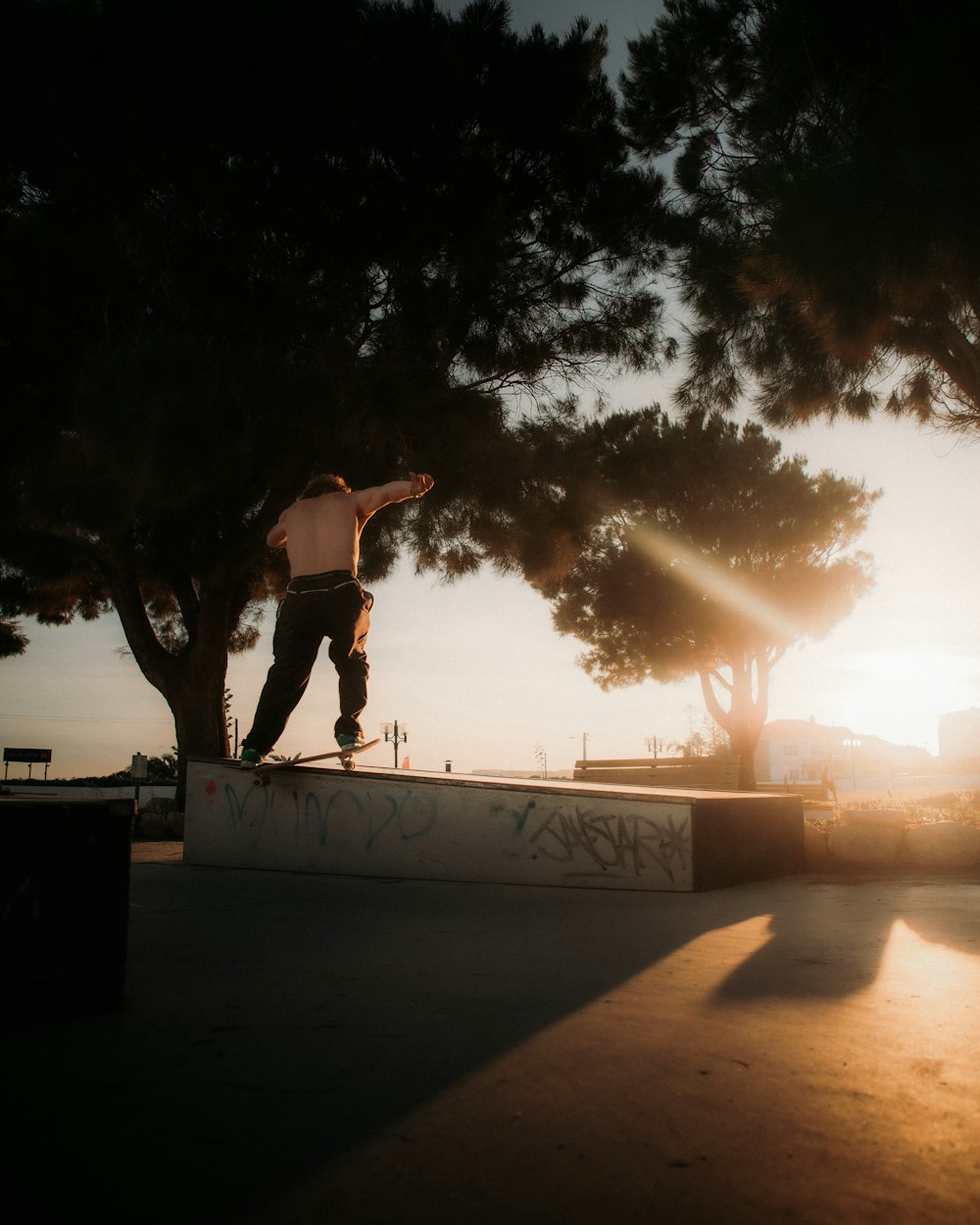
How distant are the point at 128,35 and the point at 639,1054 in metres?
11.6

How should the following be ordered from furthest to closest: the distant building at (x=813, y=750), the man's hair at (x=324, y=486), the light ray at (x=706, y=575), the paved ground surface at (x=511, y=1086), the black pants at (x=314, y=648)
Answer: the distant building at (x=813, y=750)
the light ray at (x=706, y=575)
the man's hair at (x=324, y=486)
the black pants at (x=314, y=648)
the paved ground surface at (x=511, y=1086)

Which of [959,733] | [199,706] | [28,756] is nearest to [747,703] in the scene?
[199,706]

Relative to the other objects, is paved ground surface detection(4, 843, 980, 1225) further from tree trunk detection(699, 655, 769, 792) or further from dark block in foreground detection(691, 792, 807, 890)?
tree trunk detection(699, 655, 769, 792)

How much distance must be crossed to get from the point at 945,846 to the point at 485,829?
340cm

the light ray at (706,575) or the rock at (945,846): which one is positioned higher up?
the light ray at (706,575)

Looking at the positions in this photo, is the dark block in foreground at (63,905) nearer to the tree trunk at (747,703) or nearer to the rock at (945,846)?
the rock at (945,846)

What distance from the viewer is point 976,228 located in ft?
19.5

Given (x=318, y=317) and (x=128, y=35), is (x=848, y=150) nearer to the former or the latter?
(x=318, y=317)

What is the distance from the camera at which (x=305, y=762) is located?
5.86m

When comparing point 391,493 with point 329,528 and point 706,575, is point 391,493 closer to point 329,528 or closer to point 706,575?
point 329,528

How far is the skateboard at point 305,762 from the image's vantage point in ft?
17.6

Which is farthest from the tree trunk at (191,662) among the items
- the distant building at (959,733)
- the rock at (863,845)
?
the distant building at (959,733)

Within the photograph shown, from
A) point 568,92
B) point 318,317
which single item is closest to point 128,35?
point 318,317

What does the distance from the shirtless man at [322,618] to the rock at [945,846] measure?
13.1ft
